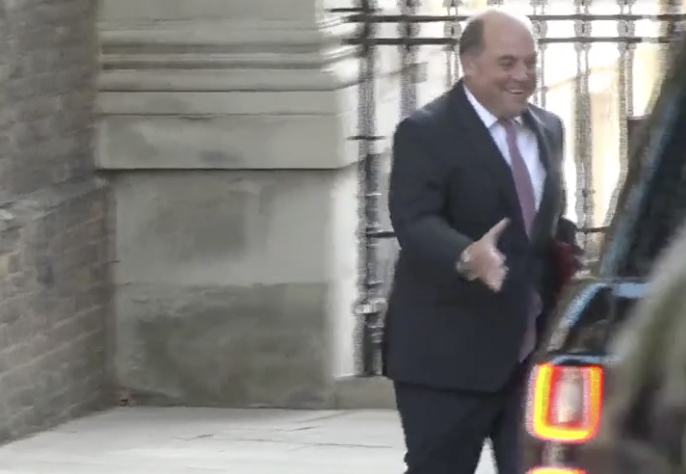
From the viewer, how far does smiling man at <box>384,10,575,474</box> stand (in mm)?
5168

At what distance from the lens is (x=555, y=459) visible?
3521 millimetres

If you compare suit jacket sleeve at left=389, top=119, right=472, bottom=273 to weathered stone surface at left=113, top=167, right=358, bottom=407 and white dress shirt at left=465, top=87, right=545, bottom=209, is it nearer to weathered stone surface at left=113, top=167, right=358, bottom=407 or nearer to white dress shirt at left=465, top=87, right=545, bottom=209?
white dress shirt at left=465, top=87, right=545, bottom=209

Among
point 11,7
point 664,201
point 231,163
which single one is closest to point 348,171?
point 231,163

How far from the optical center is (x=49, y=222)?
8.22 m

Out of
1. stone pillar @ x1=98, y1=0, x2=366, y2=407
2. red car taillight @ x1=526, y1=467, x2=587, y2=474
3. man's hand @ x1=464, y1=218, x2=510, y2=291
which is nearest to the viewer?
red car taillight @ x1=526, y1=467, x2=587, y2=474

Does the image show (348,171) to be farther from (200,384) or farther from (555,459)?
(555,459)

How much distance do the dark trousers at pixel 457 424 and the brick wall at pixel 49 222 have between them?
9.91ft

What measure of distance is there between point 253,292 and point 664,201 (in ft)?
16.3

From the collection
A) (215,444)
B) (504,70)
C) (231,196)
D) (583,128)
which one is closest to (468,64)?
(504,70)

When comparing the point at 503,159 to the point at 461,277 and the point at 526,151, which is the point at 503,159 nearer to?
the point at 526,151

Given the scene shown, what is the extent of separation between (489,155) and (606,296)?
61.6 inches

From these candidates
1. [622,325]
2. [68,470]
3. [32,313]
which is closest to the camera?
[622,325]

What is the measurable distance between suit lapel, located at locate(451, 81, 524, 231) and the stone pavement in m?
2.39

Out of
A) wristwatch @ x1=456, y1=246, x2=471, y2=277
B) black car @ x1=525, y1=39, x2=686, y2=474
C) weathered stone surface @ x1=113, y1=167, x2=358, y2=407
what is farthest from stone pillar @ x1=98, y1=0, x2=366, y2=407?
black car @ x1=525, y1=39, x2=686, y2=474
